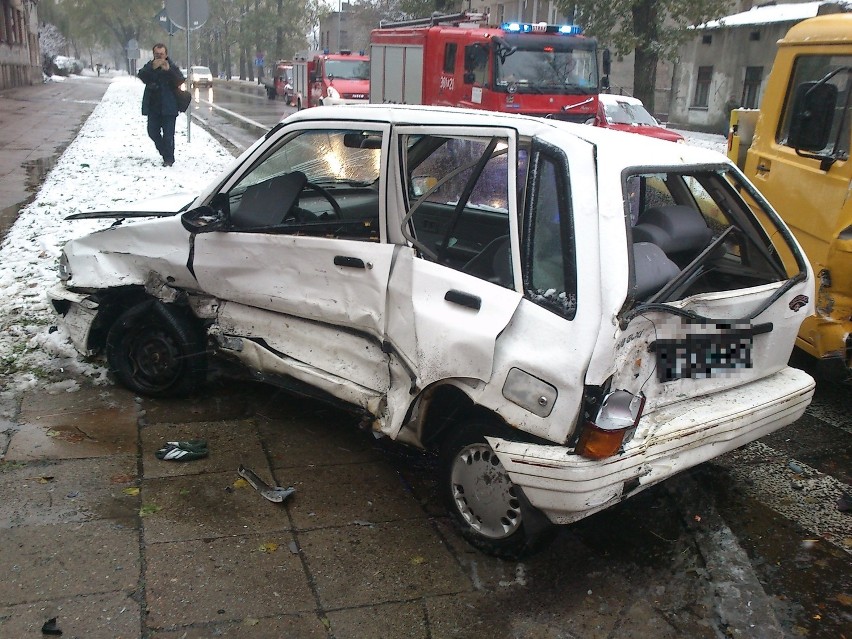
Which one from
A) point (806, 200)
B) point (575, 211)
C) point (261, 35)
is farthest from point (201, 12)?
point (261, 35)

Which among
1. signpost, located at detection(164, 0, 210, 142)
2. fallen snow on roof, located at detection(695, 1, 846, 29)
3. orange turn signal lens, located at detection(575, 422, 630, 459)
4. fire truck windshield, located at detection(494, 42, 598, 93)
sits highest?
fallen snow on roof, located at detection(695, 1, 846, 29)

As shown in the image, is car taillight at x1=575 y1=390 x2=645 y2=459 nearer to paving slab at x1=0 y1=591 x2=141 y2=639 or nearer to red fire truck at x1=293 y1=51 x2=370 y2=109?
paving slab at x1=0 y1=591 x2=141 y2=639

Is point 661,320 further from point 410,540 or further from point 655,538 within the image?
point 410,540

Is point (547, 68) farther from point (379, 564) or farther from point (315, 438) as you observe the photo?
point (379, 564)

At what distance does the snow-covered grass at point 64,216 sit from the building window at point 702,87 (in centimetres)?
1893

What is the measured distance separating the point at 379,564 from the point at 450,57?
45.8ft

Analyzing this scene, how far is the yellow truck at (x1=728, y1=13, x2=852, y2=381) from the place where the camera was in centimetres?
483

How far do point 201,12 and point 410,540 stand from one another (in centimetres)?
1243

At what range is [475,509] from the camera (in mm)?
3479

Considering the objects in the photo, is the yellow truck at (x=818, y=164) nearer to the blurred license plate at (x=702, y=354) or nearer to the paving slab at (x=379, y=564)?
the blurred license plate at (x=702, y=354)

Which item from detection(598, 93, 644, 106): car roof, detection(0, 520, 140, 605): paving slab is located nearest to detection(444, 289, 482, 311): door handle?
detection(0, 520, 140, 605): paving slab

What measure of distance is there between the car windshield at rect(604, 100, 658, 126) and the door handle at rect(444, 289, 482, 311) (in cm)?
1364

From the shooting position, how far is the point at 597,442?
2961 millimetres

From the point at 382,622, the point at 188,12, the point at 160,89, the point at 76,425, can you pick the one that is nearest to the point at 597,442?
the point at 382,622
